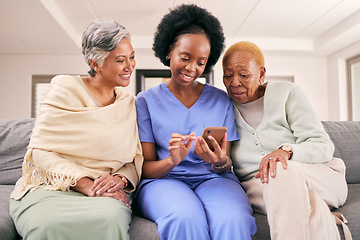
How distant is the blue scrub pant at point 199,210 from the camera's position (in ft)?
3.57

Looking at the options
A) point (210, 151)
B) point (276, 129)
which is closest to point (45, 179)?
point (210, 151)

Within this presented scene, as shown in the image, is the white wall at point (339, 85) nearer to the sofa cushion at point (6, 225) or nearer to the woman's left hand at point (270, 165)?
the woman's left hand at point (270, 165)

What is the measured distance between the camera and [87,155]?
136cm

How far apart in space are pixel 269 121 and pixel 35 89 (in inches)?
249

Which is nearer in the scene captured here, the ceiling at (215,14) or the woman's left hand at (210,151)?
the woman's left hand at (210,151)

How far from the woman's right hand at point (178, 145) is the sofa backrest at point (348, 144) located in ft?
3.71

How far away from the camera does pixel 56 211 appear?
109cm

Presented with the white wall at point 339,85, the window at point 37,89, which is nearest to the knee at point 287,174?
the white wall at point 339,85

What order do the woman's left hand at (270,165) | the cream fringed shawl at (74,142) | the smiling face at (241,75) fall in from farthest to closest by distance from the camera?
the smiling face at (241,75)
the cream fringed shawl at (74,142)
the woman's left hand at (270,165)

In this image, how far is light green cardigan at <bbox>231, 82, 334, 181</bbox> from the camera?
57.1 inches

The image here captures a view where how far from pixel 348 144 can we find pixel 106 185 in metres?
1.55

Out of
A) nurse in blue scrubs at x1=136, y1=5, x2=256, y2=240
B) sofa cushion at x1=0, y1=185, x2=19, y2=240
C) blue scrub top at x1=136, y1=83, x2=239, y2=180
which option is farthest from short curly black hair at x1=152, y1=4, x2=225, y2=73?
sofa cushion at x1=0, y1=185, x2=19, y2=240

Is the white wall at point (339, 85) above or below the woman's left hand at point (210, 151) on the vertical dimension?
above

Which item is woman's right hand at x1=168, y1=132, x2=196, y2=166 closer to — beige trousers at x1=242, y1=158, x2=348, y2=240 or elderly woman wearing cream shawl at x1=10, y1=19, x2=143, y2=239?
elderly woman wearing cream shawl at x1=10, y1=19, x2=143, y2=239
